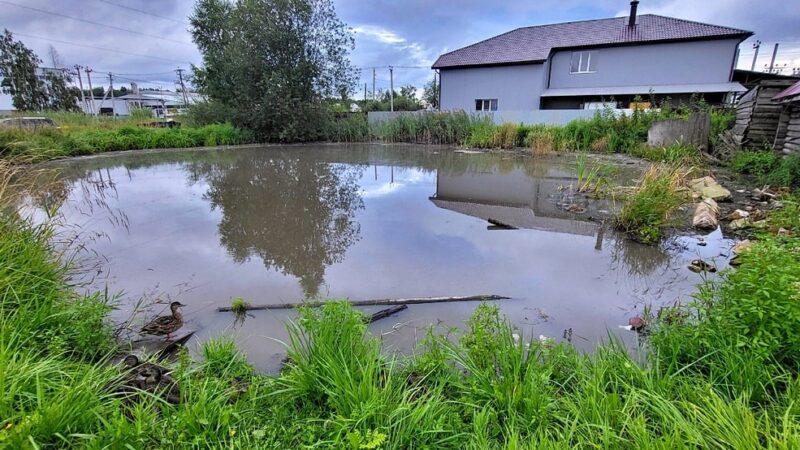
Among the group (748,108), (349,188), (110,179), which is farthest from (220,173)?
(748,108)

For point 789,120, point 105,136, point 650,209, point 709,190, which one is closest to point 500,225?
point 650,209

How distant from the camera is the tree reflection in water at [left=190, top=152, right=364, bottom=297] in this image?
3953 millimetres

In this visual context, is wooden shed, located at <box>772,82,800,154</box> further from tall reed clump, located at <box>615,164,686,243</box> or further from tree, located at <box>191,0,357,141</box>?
tree, located at <box>191,0,357,141</box>

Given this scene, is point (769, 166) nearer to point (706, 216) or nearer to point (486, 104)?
point (706, 216)

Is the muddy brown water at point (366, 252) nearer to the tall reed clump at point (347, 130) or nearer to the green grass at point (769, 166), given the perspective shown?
the green grass at point (769, 166)

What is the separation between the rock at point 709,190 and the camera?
18.4 ft

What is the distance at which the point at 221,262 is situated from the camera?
379cm

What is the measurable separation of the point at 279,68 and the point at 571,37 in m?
14.5

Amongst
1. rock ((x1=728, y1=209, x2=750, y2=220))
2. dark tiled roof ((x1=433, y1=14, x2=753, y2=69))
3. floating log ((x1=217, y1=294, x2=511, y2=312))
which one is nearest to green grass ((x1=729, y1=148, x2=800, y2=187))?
rock ((x1=728, y1=209, x2=750, y2=220))

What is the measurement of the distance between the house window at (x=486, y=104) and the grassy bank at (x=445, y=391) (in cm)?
1969

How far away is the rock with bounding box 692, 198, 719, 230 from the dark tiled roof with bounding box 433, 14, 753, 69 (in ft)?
50.8

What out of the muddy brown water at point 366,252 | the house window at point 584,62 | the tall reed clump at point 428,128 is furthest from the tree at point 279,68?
the house window at point 584,62

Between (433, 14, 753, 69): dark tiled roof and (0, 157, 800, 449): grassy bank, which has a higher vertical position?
(433, 14, 753, 69): dark tiled roof

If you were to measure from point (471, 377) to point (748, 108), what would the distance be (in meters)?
10.4
